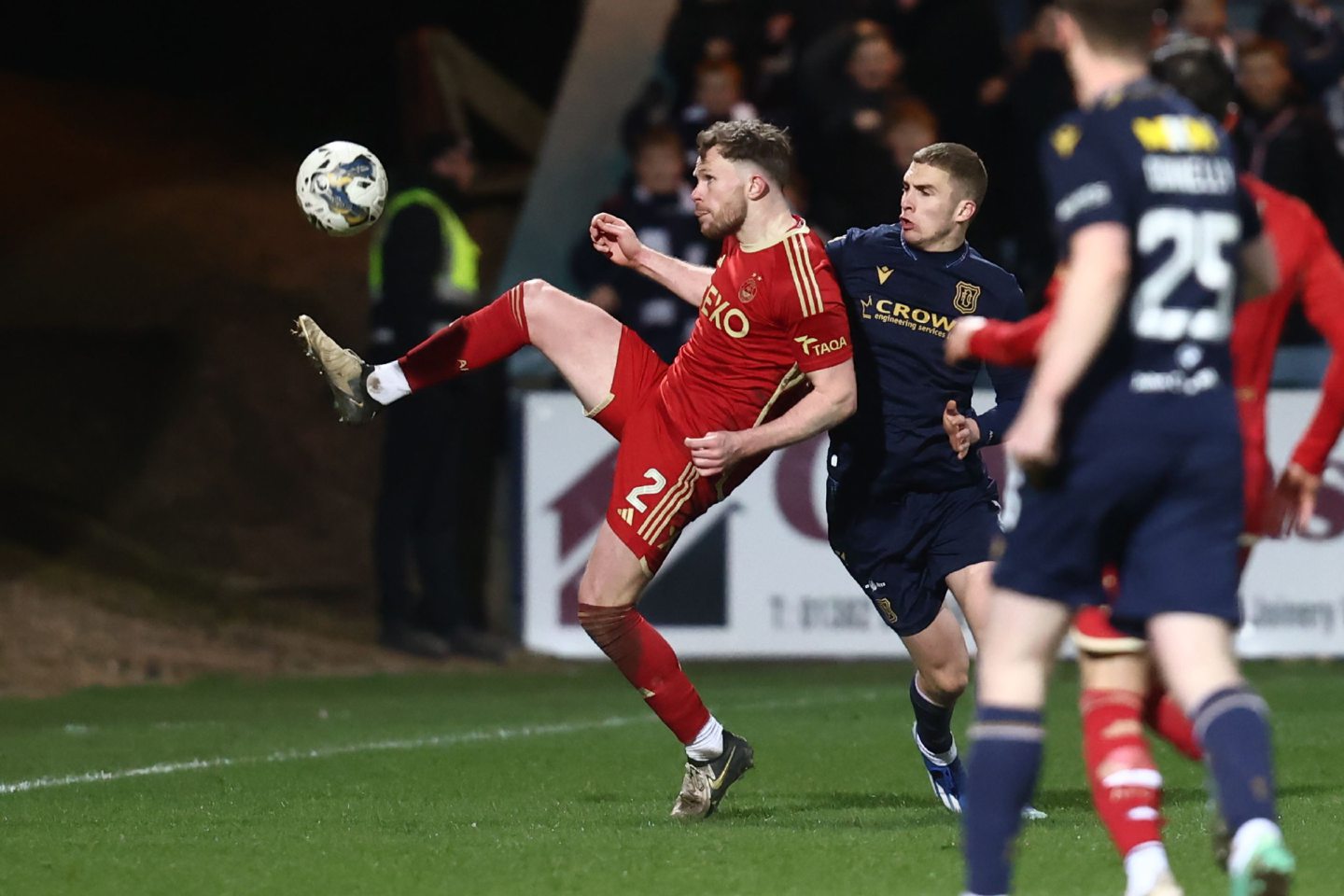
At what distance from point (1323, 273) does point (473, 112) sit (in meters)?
14.1

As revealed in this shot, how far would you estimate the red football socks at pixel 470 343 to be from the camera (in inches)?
266

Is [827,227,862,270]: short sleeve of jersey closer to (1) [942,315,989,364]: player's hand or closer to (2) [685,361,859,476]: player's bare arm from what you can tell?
(2) [685,361,859,476]: player's bare arm

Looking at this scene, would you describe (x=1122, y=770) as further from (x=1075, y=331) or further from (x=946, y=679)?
(x=946, y=679)

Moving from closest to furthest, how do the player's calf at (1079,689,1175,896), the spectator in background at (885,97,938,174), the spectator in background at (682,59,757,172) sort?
the player's calf at (1079,689,1175,896) < the spectator in background at (885,97,938,174) < the spectator in background at (682,59,757,172)

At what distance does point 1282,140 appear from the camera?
12.0 meters

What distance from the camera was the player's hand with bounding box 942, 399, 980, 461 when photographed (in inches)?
246

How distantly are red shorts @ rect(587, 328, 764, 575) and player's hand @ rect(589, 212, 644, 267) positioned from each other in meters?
0.43

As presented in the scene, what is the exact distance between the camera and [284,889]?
515 centimetres

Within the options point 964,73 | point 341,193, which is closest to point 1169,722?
point 341,193

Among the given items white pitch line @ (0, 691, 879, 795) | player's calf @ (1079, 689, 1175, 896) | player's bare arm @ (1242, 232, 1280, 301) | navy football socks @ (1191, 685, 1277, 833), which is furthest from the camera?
white pitch line @ (0, 691, 879, 795)

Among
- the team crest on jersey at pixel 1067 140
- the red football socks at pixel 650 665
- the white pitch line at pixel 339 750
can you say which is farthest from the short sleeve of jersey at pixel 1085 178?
the white pitch line at pixel 339 750

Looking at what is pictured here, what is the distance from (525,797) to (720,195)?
6.76ft

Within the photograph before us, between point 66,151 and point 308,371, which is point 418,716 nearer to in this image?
point 308,371

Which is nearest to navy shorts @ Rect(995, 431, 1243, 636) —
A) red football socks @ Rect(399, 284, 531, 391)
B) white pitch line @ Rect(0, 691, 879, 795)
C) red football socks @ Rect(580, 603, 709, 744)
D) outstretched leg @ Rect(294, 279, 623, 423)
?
red football socks @ Rect(580, 603, 709, 744)
